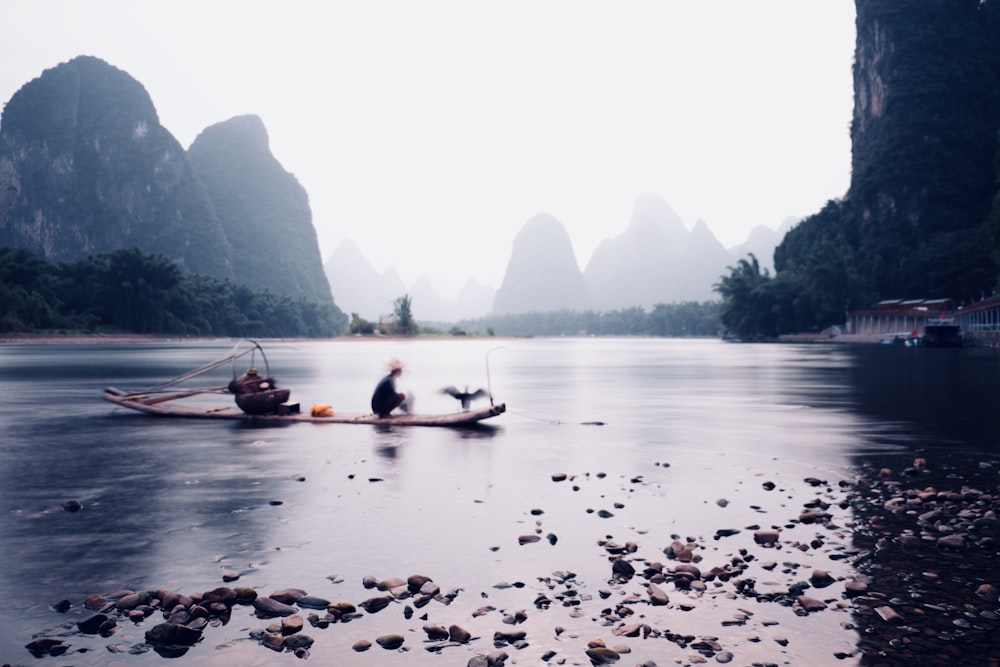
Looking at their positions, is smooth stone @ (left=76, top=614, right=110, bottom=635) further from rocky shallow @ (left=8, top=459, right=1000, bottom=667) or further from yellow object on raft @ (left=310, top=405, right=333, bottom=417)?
yellow object on raft @ (left=310, top=405, right=333, bottom=417)

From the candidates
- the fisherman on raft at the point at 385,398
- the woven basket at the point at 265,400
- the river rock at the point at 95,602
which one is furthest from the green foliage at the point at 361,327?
the river rock at the point at 95,602

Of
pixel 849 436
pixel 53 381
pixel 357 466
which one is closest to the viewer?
pixel 357 466

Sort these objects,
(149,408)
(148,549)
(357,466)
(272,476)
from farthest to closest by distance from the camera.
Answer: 1. (149,408)
2. (357,466)
3. (272,476)
4. (148,549)

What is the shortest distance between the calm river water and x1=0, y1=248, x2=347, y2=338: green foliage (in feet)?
344

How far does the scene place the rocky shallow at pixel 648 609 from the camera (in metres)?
6.27

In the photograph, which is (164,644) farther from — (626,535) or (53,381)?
(53,381)

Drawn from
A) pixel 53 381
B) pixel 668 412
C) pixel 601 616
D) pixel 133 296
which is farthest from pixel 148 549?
pixel 133 296

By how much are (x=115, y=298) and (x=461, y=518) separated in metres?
137

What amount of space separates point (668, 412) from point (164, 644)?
22.5 m

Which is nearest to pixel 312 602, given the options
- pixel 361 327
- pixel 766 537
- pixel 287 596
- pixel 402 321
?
pixel 287 596

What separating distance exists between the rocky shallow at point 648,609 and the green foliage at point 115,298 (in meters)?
121

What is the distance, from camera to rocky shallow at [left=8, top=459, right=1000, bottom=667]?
20.6 feet

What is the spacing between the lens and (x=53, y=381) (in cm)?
4344

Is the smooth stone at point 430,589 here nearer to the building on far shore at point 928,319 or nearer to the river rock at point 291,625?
the river rock at point 291,625
